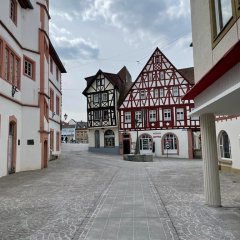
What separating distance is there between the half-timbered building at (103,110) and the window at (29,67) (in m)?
18.3

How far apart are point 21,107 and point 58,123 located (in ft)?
40.0

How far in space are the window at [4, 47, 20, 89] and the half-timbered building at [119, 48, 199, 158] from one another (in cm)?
1928

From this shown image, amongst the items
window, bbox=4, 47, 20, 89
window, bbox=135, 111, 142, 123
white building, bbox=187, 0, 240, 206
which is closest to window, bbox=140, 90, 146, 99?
window, bbox=135, 111, 142, 123

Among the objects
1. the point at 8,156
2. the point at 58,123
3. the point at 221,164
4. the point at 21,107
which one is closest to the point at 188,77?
the point at 58,123

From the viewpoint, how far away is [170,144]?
3247 centimetres

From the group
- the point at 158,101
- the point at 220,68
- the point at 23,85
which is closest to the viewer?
the point at 220,68

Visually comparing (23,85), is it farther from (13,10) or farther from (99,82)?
(99,82)

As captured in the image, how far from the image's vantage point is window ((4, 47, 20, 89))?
15238 mm

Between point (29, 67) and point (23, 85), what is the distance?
1.63 metres

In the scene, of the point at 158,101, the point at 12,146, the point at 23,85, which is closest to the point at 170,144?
the point at 158,101

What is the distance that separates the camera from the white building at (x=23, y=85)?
14742 millimetres

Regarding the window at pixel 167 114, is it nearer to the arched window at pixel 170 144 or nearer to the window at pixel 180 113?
the window at pixel 180 113

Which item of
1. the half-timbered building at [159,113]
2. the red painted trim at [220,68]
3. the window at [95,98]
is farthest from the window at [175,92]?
the red painted trim at [220,68]

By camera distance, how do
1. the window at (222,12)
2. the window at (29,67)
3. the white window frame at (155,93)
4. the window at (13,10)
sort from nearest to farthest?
the window at (222,12) → the window at (13,10) → the window at (29,67) → the white window frame at (155,93)
